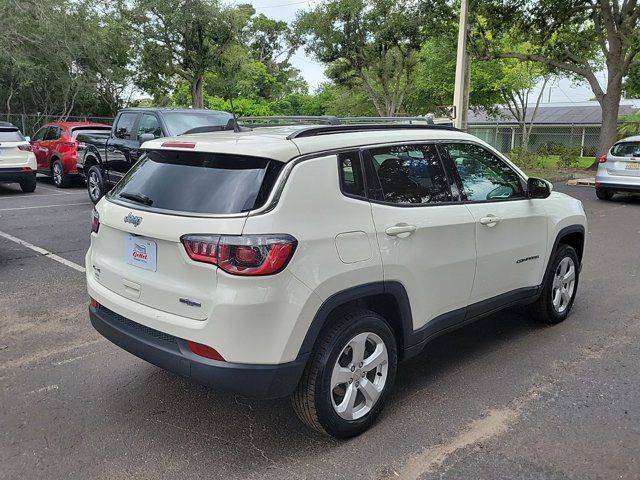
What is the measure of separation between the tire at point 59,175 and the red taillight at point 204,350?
1304 centimetres

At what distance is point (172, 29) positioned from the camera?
2531 cm

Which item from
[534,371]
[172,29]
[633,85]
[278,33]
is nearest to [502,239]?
[534,371]

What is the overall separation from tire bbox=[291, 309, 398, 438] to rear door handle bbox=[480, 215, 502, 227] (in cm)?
115

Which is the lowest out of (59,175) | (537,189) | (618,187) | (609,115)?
(59,175)

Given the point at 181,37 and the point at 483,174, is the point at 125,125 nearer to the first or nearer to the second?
the point at 483,174

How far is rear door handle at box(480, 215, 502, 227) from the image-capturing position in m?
3.99

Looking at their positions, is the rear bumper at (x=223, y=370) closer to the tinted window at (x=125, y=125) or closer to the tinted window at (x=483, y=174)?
the tinted window at (x=483, y=174)

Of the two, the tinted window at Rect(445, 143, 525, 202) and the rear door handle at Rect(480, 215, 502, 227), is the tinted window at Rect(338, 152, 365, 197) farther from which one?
the rear door handle at Rect(480, 215, 502, 227)

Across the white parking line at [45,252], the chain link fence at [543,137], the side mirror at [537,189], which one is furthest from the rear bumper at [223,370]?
the chain link fence at [543,137]

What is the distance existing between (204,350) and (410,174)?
5.59 ft

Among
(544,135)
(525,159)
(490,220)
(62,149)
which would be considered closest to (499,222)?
(490,220)

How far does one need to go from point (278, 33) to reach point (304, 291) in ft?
192

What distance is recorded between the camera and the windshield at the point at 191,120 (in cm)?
1000

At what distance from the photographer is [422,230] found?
11.5 feet
